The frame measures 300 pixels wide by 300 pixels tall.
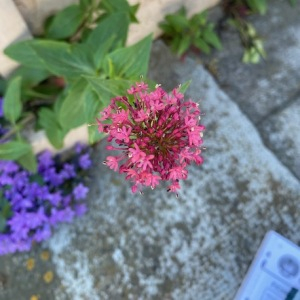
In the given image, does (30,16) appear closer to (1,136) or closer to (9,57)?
(9,57)

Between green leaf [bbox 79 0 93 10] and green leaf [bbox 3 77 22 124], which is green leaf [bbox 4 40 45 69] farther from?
green leaf [bbox 79 0 93 10]

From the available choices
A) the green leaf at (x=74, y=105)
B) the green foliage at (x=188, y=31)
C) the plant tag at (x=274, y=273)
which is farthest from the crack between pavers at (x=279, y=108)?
the green leaf at (x=74, y=105)

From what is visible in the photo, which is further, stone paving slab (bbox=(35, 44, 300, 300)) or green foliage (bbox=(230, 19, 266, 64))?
green foliage (bbox=(230, 19, 266, 64))

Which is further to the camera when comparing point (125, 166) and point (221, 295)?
point (221, 295)

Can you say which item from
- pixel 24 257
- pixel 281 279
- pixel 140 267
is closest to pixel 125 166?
pixel 281 279

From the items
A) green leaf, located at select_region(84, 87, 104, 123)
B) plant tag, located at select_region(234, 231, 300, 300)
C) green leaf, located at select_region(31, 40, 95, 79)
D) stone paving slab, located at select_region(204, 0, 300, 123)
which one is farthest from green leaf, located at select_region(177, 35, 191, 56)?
plant tag, located at select_region(234, 231, 300, 300)

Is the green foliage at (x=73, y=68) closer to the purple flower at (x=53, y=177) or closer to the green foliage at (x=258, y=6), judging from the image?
the purple flower at (x=53, y=177)
